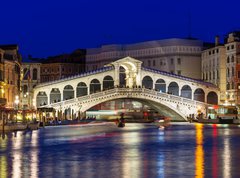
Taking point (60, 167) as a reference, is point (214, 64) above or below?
above

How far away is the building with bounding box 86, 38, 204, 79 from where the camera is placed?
98562mm

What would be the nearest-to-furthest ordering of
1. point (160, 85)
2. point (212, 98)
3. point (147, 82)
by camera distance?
point (160, 85)
point (147, 82)
point (212, 98)

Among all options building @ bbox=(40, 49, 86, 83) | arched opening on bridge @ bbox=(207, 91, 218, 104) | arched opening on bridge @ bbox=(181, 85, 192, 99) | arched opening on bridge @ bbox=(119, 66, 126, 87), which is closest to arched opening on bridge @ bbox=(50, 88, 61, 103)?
arched opening on bridge @ bbox=(119, 66, 126, 87)

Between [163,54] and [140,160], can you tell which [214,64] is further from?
[140,160]

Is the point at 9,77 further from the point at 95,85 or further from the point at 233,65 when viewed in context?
the point at 233,65

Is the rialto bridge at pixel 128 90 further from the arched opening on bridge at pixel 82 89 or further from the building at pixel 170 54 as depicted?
the building at pixel 170 54

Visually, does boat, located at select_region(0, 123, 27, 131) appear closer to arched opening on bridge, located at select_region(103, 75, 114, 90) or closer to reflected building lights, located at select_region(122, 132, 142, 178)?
reflected building lights, located at select_region(122, 132, 142, 178)

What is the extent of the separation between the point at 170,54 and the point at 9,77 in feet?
121

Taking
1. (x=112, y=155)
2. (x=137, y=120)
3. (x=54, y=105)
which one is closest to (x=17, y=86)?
(x=54, y=105)

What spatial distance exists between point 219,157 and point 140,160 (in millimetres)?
3009

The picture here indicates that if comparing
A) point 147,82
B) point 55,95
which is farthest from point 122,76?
point 55,95

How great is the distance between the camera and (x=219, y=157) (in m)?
24.3

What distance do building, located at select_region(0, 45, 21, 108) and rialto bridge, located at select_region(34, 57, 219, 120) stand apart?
7.29 m

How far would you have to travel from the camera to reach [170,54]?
3922 inches
